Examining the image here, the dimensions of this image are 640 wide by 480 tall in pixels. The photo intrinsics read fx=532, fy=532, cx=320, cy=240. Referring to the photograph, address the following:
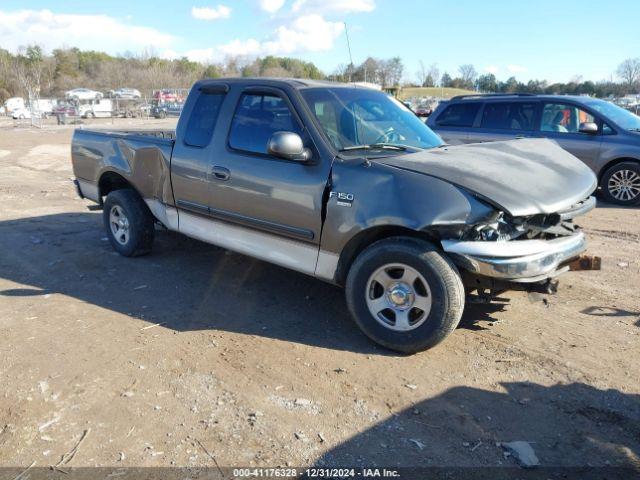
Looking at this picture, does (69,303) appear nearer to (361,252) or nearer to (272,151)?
(272,151)

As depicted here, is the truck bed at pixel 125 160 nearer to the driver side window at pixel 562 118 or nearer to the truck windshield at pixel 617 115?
the driver side window at pixel 562 118

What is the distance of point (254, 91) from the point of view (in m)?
4.63

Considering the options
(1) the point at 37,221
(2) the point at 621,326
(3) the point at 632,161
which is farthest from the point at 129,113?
(2) the point at 621,326

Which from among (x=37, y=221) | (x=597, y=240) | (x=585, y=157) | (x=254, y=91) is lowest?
(x=37, y=221)

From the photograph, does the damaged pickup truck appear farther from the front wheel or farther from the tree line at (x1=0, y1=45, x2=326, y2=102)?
the tree line at (x1=0, y1=45, x2=326, y2=102)

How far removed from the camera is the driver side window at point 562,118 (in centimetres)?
904

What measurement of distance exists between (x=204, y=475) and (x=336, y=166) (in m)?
2.24

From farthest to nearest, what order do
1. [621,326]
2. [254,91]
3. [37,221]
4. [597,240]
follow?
[37,221] < [597,240] < [254,91] < [621,326]

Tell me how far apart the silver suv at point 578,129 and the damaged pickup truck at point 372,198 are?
4586 mm

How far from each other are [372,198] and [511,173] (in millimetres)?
1013

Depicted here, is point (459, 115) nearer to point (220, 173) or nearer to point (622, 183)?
point (622, 183)

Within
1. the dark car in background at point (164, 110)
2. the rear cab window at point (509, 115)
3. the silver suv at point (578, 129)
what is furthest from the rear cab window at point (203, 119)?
the dark car in background at point (164, 110)

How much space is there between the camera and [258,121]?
4.56 m

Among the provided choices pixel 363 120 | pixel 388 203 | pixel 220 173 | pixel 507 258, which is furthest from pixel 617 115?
pixel 220 173
